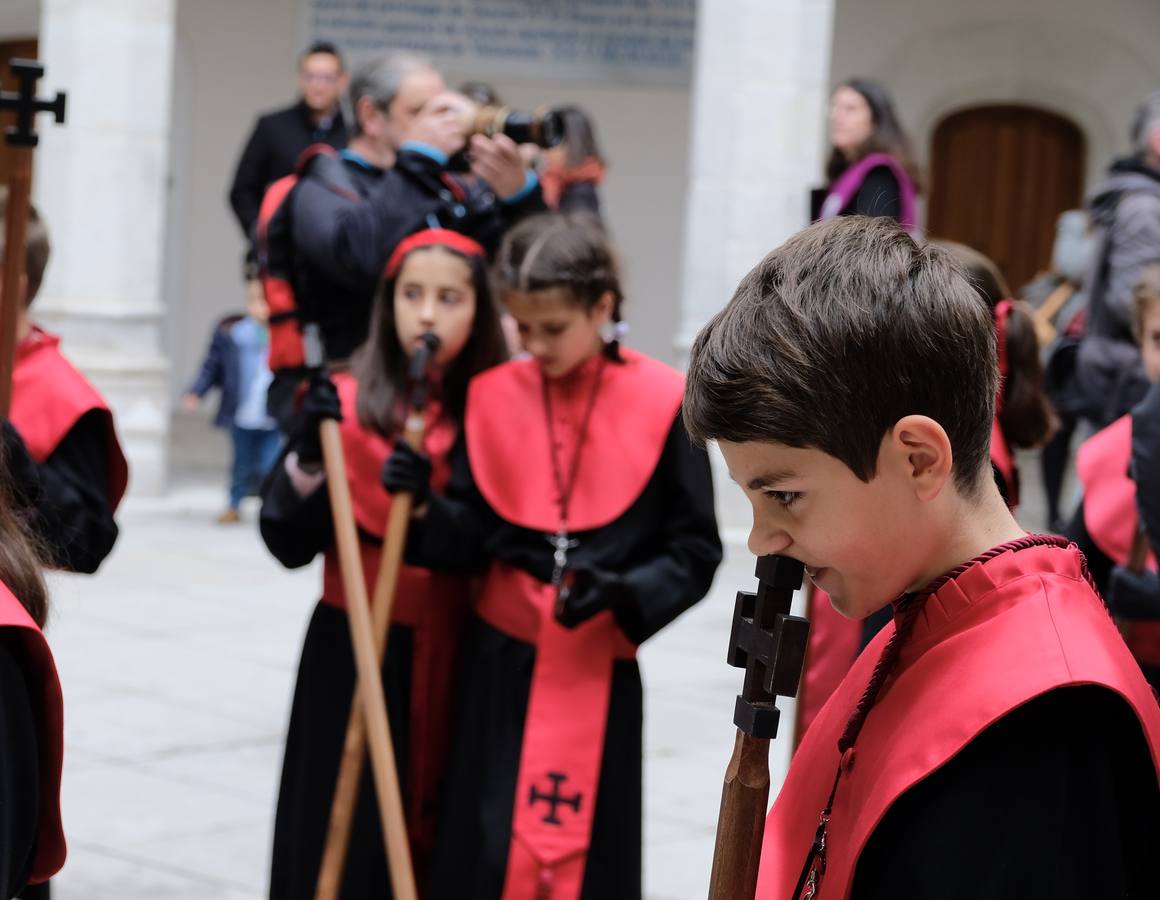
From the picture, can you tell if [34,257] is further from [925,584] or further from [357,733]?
[925,584]

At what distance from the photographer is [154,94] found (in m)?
10.2

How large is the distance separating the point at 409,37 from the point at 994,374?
13.1m

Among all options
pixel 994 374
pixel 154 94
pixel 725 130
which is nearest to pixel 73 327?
pixel 154 94

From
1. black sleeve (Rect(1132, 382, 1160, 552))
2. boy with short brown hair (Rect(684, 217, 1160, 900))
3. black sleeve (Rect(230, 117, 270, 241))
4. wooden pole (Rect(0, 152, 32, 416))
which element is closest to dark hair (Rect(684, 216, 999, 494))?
boy with short brown hair (Rect(684, 217, 1160, 900))

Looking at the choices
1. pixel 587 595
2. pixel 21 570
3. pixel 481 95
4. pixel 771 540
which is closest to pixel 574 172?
pixel 481 95

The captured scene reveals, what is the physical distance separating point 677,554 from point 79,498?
105cm

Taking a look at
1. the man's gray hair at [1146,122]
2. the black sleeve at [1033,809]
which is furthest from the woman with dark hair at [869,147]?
the black sleeve at [1033,809]

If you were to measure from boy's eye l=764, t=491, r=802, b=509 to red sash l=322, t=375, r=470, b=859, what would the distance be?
2.23 m

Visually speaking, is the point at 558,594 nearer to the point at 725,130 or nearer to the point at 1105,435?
the point at 1105,435

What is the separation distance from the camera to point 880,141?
630 centimetres

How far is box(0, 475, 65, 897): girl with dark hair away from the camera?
1855 mm

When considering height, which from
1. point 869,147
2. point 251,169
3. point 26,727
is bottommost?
point 26,727

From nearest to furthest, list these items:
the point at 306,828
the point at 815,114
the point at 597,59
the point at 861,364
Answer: the point at 861,364 → the point at 306,828 → the point at 815,114 → the point at 597,59

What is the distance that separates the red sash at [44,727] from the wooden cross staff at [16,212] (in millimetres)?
1220
